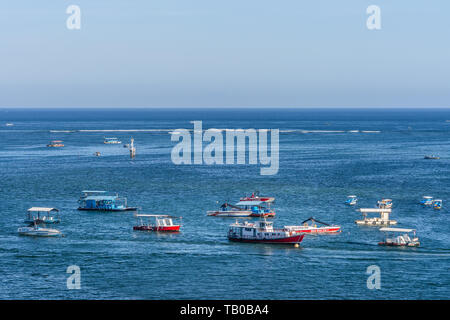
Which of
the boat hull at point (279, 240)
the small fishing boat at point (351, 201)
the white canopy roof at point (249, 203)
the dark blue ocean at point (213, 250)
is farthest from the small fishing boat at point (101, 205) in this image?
the small fishing boat at point (351, 201)

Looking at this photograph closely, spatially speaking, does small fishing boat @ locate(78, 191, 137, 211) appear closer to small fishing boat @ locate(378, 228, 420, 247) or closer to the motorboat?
the motorboat

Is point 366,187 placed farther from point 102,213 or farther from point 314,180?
point 102,213

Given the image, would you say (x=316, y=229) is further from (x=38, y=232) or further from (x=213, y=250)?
(x=38, y=232)

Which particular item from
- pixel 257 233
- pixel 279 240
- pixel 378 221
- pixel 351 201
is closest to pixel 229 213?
pixel 257 233

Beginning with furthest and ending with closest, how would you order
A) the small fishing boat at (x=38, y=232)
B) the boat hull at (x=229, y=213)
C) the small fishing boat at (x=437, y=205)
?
the small fishing boat at (x=437, y=205) < the boat hull at (x=229, y=213) < the small fishing boat at (x=38, y=232)

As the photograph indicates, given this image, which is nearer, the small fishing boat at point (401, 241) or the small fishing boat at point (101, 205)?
the small fishing boat at point (401, 241)

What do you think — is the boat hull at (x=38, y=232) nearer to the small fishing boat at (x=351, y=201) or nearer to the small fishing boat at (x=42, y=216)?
the small fishing boat at (x=42, y=216)

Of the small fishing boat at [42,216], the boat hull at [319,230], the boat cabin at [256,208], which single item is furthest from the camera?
the boat cabin at [256,208]

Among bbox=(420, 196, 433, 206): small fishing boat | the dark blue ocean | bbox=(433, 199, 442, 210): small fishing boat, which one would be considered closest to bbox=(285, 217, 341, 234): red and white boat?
the dark blue ocean
